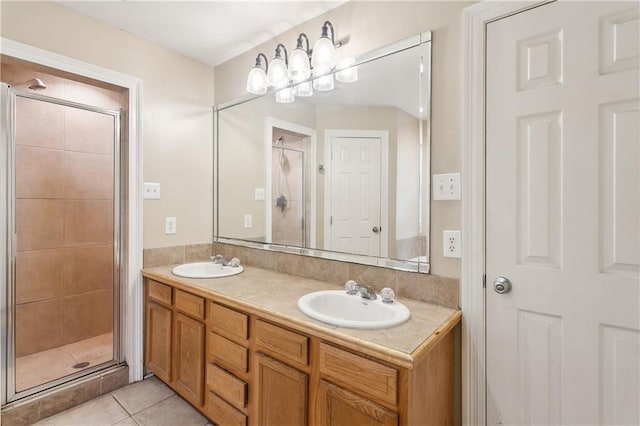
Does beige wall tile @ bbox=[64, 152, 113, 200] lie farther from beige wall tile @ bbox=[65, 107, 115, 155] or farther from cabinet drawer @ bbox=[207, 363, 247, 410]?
cabinet drawer @ bbox=[207, 363, 247, 410]

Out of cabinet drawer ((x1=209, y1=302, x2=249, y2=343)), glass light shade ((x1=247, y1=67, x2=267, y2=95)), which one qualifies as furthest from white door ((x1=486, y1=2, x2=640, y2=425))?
glass light shade ((x1=247, y1=67, x2=267, y2=95))

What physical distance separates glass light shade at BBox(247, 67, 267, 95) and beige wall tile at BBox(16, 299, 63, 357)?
231cm

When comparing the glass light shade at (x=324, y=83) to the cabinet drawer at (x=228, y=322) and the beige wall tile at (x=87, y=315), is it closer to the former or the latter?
the cabinet drawer at (x=228, y=322)

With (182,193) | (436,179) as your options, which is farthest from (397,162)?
(182,193)

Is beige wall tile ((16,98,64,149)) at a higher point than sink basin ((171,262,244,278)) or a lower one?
higher

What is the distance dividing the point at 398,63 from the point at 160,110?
166 cm

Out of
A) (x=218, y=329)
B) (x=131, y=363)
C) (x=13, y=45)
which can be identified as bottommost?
(x=131, y=363)

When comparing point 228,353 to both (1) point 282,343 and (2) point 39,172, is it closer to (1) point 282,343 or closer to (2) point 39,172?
(1) point 282,343

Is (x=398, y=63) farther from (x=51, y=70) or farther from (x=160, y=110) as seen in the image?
(x=51, y=70)

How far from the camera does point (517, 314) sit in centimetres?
126

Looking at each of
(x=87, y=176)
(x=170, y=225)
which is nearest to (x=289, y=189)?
(x=170, y=225)

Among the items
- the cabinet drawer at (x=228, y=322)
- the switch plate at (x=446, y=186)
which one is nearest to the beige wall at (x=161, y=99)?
the cabinet drawer at (x=228, y=322)

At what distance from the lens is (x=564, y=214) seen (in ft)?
3.83

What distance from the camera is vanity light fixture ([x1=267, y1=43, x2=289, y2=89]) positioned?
1.97 meters
